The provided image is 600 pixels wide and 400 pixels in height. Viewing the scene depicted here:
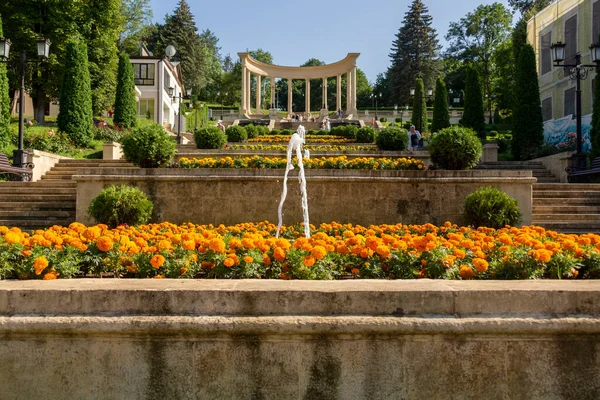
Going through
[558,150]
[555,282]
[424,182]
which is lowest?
[555,282]

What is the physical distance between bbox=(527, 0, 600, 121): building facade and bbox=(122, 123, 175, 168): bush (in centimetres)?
1980

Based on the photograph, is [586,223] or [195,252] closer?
[195,252]

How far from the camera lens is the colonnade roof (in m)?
43.3

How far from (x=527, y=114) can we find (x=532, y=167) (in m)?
4.02

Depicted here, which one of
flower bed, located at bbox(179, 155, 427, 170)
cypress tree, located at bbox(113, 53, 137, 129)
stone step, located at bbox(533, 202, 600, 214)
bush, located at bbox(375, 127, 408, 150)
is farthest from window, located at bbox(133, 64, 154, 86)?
stone step, located at bbox(533, 202, 600, 214)

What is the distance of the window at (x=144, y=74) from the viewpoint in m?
44.7

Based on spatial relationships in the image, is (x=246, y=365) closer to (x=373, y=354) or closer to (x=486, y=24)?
(x=373, y=354)

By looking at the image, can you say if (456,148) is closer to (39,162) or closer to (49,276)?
(49,276)

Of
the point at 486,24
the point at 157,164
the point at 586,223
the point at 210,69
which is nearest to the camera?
the point at 586,223

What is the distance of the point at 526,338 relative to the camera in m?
3.05

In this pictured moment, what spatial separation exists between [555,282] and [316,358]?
5.44ft

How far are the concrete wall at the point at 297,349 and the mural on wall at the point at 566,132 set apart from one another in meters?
17.7

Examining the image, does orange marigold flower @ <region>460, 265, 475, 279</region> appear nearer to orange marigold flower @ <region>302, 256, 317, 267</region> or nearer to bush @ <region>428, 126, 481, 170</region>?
orange marigold flower @ <region>302, 256, 317, 267</region>

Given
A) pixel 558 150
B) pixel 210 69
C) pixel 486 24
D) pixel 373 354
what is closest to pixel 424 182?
pixel 373 354
